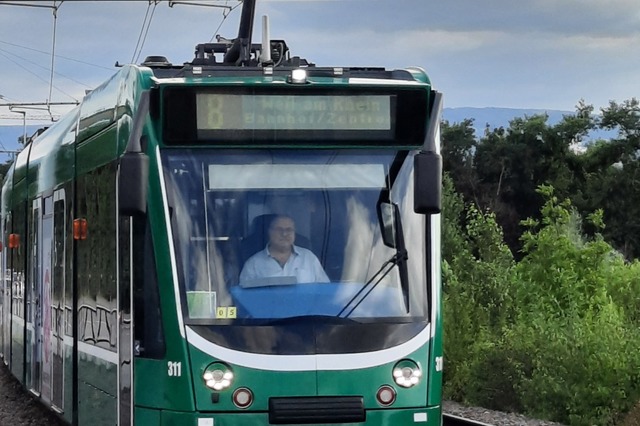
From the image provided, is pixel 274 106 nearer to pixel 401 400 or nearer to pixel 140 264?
pixel 140 264

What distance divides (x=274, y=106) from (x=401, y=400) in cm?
216

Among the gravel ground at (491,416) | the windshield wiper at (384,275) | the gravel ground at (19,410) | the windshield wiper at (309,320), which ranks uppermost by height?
the windshield wiper at (384,275)

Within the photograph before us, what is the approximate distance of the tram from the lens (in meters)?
8.70

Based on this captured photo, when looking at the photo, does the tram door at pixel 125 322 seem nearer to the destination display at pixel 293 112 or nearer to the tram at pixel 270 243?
the tram at pixel 270 243

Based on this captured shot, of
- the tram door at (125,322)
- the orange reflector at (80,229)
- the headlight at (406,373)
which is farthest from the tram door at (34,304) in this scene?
the headlight at (406,373)

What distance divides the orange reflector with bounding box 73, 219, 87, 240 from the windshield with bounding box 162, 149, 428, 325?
236cm

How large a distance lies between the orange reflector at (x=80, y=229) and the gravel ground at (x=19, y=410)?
200 inches

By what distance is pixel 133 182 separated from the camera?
8.33 meters

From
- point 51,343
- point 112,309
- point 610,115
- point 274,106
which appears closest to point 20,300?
point 51,343

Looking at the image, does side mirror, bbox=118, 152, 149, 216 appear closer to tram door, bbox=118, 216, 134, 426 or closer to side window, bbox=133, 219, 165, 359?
side window, bbox=133, 219, 165, 359

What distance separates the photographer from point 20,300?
17.7 meters

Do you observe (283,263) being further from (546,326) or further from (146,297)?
(546,326)

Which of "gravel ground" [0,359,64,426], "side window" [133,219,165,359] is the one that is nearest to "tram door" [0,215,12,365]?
"gravel ground" [0,359,64,426]

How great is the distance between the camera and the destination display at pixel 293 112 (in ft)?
29.7
